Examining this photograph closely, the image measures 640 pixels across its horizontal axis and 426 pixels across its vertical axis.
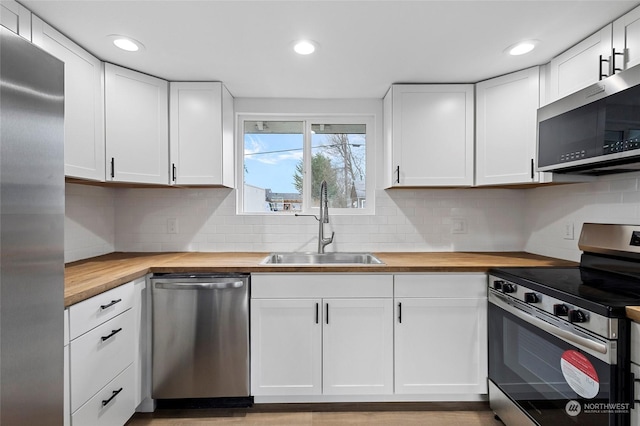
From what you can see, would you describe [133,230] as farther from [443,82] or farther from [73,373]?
[443,82]

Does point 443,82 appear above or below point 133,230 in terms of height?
above

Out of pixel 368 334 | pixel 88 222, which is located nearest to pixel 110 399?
pixel 88 222

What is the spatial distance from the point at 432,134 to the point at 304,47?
1091 mm

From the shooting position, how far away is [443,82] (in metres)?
2.32

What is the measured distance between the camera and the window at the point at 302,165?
9.05ft

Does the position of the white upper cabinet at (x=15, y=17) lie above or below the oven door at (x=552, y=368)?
above

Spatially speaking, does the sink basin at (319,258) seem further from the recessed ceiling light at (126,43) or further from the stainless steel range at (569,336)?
the recessed ceiling light at (126,43)

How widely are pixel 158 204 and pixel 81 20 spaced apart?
4.52 feet

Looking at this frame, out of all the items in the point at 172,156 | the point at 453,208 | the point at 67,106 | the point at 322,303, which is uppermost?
the point at 67,106

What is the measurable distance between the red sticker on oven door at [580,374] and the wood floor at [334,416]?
2.65 feet

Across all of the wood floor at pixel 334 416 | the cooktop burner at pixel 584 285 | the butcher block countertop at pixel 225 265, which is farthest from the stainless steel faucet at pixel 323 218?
the cooktop burner at pixel 584 285

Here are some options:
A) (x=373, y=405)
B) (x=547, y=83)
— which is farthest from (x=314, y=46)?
(x=373, y=405)

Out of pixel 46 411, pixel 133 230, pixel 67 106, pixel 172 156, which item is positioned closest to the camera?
pixel 46 411

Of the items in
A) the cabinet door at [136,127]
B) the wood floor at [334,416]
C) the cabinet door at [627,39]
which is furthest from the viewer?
the cabinet door at [136,127]
